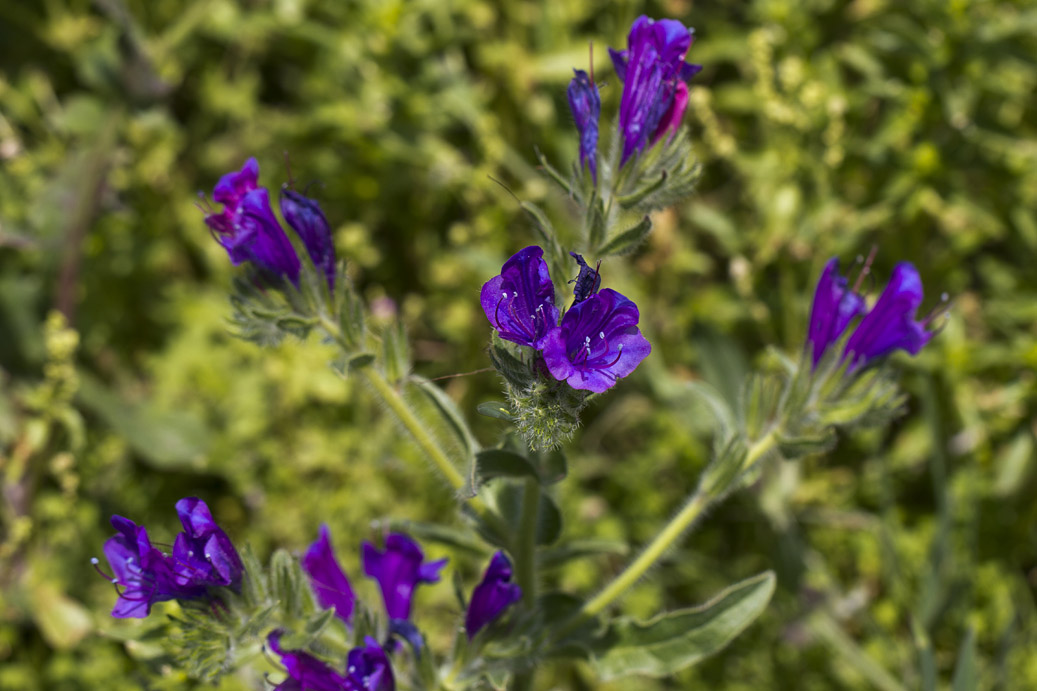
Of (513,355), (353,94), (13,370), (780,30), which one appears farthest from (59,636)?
(780,30)

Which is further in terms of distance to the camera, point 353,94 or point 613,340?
point 353,94

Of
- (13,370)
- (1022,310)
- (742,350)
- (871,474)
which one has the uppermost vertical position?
(13,370)

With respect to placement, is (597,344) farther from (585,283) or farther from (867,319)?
(867,319)

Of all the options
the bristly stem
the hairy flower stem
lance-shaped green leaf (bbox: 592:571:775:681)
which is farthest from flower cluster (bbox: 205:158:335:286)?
lance-shaped green leaf (bbox: 592:571:775:681)

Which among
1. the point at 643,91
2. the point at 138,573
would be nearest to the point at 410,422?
the point at 138,573

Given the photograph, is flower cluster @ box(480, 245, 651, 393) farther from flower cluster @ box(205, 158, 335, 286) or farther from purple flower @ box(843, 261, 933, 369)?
purple flower @ box(843, 261, 933, 369)

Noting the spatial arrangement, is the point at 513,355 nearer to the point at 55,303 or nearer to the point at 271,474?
the point at 271,474

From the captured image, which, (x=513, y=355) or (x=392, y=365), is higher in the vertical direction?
(x=392, y=365)
